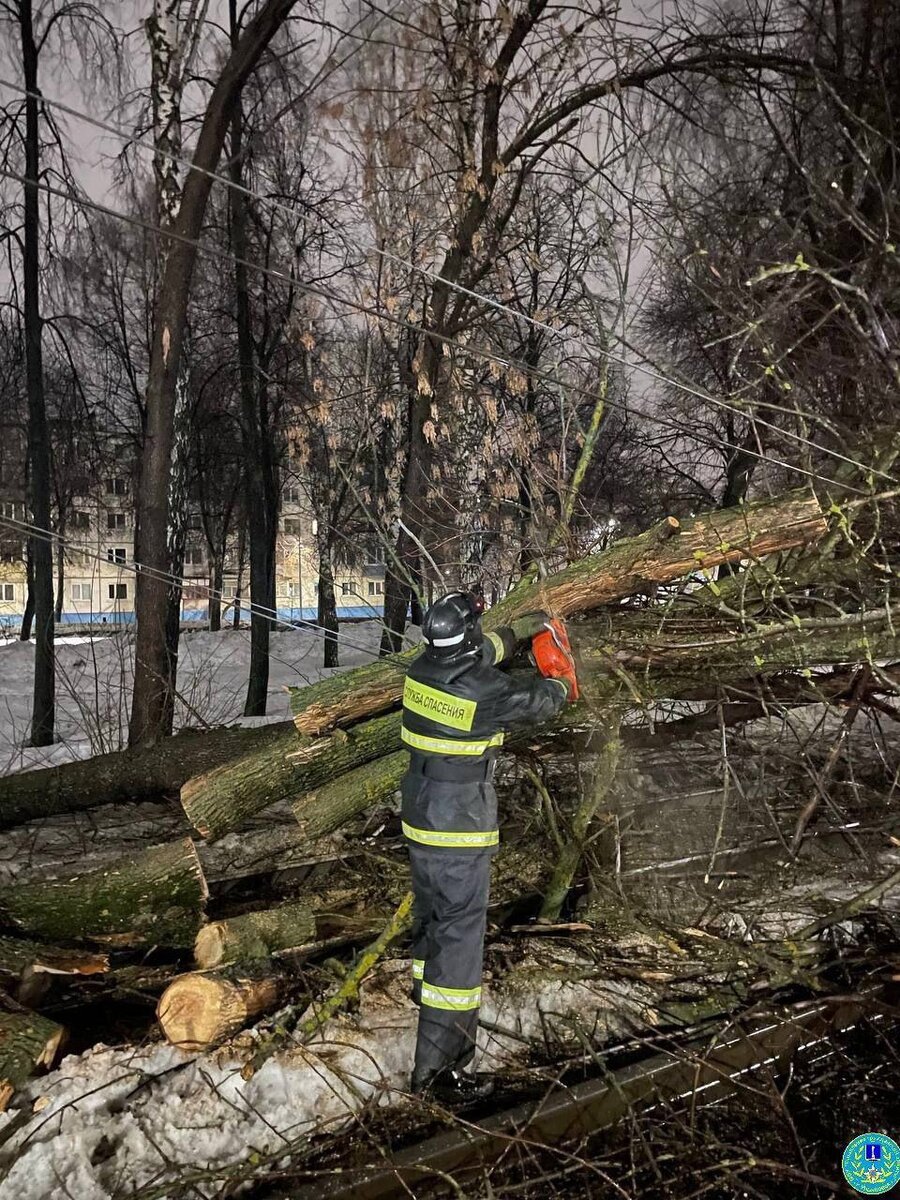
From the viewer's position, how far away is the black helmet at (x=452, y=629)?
3.12 m

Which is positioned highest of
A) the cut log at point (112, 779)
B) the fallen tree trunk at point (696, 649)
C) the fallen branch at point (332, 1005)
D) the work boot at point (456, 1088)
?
the fallen tree trunk at point (696, 649)

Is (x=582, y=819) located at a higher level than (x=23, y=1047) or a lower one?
higher

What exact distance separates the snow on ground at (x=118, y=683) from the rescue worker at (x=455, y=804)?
153cm

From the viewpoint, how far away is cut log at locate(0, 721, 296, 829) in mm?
5539

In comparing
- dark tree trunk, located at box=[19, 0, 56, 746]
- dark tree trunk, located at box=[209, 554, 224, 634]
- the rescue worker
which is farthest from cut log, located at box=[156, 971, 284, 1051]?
dark tree trunk, located at box=[209, 554, 224, 634]

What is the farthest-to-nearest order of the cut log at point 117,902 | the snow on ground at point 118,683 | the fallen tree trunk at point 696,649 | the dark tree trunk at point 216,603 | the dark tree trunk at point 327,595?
the dark tree trunk at point 216,603
the dark tree trunk at point 327,595
the snow on ground at point 118,683
the cut log at point 117,902
the fallen tree trunk at point 696,649

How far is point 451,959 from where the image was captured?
3176 millimetres

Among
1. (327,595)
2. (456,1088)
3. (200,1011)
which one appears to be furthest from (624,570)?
(327,595)

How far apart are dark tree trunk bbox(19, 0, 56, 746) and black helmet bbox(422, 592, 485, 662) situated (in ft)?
24.4

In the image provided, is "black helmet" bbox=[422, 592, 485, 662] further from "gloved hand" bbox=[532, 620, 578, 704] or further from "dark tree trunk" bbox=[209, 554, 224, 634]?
"dark tree trunk" bbox=[209, 554, 224, 634]

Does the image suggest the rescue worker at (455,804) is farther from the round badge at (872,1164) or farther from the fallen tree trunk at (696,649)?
the round badge at (872,1164)

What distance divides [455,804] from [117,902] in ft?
6.67

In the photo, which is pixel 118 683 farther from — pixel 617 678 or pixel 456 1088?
pixel 456 1088

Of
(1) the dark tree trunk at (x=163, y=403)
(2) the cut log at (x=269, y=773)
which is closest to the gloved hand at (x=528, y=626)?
(2) the cut log at (x=269, y=773)
